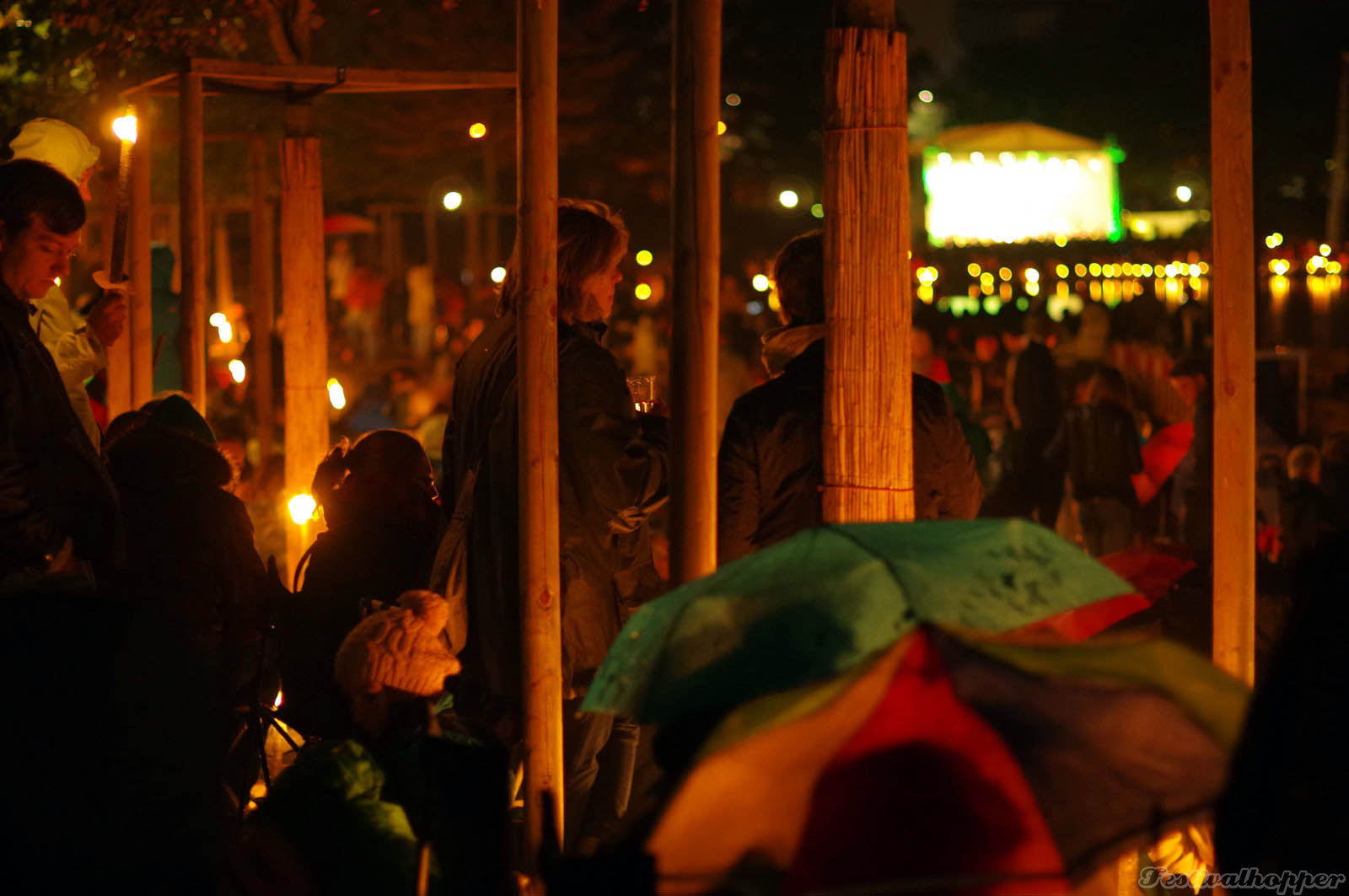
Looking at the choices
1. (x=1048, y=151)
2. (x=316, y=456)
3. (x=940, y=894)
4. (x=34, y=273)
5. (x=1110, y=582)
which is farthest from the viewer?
(x=1048, y=151)

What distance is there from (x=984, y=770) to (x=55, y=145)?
195 inches

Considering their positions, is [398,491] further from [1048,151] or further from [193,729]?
[1048,151]

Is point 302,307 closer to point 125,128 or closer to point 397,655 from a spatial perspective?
point 125,128

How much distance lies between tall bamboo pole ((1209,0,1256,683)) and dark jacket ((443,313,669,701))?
172 cm

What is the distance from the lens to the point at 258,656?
6.12 meters

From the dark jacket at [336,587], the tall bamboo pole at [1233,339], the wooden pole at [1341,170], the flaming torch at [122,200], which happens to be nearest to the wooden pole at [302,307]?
the flaming torch at [122,200]

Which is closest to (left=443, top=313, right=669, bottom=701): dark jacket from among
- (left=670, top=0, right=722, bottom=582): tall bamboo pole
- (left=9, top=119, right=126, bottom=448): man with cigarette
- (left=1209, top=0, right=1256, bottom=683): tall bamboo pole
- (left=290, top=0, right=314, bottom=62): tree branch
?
(left=670, top=0, right=722, bottom=582): tall bamboo pole

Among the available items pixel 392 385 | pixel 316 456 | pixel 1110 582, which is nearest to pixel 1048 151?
pixel 392 385

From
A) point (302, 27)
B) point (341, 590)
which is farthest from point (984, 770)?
point (302, 27)

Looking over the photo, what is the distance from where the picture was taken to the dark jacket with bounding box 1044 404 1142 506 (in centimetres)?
1315

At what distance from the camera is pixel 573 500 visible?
5312 mm

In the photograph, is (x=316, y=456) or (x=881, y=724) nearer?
(x=881, y=724)

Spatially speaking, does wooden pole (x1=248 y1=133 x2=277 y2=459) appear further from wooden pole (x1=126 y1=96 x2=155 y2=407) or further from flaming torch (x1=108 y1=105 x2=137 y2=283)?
flaming torch (x1=108 y1=105 x2=137 y2=283)

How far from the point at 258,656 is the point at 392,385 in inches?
470
